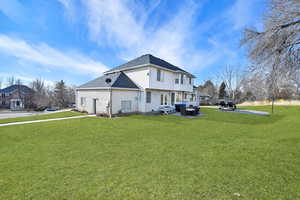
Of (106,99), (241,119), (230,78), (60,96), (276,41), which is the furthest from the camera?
(230,78)

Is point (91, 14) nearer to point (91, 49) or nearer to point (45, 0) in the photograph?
point (45, 0)

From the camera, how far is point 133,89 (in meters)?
15.3

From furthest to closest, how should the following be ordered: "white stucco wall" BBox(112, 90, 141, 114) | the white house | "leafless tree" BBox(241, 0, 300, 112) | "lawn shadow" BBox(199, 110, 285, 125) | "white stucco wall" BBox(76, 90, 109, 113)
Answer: the white house, "white stucco wall" BBox(76, 90, 109, 113), "white stucco wall" BBox(112, 90, 141, 114), "lawn shadow" BBox(199, 110, 285, 125), "leafless tree" BBox(241, 0, 300, 112)

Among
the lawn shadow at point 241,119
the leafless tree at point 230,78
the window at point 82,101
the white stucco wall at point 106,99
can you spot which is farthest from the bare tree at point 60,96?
the leafless tree at point 230,78

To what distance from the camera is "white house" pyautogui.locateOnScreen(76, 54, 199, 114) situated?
14266mm

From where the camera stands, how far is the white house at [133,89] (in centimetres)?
1427

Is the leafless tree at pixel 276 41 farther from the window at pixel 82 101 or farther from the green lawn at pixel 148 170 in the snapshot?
the window at pixel 82 101

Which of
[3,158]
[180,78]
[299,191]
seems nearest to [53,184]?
[3,158]

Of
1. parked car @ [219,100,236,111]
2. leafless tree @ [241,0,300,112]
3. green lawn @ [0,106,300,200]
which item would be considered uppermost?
leafless tree @ [241,0,300,112]

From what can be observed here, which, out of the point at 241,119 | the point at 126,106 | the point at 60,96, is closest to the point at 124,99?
the point at 126,106

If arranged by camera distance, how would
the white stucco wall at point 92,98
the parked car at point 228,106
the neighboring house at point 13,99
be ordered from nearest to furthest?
the white stucco wall at point 92,98 → the parked car at point 228,106 → the neighboring house at point 13,99

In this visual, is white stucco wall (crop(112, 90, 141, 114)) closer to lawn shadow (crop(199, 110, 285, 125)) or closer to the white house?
the white house

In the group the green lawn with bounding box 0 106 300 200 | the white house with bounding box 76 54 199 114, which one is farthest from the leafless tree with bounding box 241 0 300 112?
the white house with bounding box 76 54 199 114

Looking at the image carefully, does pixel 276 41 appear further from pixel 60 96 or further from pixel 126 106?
pixel 60 96
